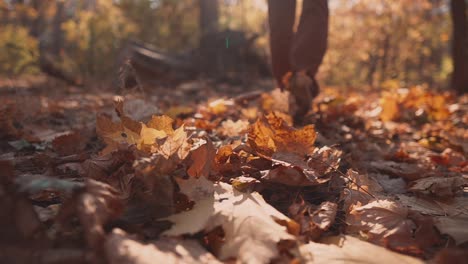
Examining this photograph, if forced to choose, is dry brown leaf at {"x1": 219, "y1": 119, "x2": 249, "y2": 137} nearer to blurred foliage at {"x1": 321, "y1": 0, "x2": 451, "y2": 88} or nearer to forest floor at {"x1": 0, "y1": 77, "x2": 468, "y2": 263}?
forest floor at {"x1": 0, "y1": 77, "x2": 468, "y2": 263}

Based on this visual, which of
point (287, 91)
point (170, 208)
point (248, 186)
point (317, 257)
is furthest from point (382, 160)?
point (170, 208)

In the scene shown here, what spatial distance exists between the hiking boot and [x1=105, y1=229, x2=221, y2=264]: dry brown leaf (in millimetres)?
1964

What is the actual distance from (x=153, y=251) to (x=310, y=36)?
2.20 meters

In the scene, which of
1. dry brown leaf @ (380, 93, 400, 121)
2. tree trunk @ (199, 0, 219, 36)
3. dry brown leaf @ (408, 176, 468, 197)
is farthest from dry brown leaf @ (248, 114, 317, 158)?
tree trunk @ (199, 0, 219, 36)

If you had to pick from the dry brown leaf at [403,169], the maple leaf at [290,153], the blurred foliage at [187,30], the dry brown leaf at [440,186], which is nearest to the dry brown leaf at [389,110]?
the dry brown leaf at [403,169]

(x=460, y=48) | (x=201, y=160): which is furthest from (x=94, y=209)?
(x=460, y=48)

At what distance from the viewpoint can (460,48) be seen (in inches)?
229

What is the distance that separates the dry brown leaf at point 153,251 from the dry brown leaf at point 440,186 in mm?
1022

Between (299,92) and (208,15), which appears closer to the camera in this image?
(299,92)

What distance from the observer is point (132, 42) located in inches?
299

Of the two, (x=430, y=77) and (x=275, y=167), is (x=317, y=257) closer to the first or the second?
(x=275, y=167)

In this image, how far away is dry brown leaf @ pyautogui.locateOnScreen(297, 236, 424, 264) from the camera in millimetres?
1037

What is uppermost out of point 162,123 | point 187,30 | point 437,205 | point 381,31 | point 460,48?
point 162,123

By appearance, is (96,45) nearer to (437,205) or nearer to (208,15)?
(208,15)
